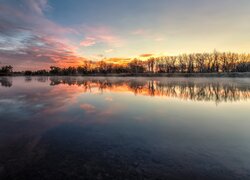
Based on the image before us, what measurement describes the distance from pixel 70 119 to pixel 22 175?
16.5ft

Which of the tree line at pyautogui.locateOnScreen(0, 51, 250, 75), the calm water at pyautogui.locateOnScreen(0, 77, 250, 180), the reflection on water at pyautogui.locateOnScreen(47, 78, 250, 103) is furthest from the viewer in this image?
the tree line at pyautogui.locateOnScreen(0, 51, 250, 75)

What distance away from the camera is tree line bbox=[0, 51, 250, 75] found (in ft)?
296

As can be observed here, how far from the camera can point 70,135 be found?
6652mm

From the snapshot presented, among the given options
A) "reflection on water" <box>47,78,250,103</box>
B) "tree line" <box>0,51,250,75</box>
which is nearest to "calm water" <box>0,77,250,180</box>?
"reflection on water" <box>47,78,250,103</box>

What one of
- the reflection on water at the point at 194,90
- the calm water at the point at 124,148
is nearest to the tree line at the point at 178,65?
the reflection on water at the point at 194,90

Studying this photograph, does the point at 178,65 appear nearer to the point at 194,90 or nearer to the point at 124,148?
the point at 194,90

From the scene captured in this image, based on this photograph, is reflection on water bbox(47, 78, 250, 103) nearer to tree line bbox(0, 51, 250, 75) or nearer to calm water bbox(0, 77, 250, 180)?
calm water bbox(0, 77, 250, 180)

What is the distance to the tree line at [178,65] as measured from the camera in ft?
296

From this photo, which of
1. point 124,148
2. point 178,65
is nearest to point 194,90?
point 124,148

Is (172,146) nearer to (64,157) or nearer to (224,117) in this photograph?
(64,157)

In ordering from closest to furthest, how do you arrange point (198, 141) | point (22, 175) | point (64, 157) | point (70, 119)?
point (22, 175)
point (64, 157)
point (198, 141)
point (70, 119)

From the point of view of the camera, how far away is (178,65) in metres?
105

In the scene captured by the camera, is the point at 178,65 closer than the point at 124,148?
No

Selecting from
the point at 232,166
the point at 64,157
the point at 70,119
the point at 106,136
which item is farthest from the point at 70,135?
the point at 232,166
